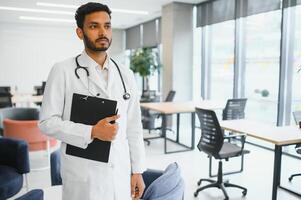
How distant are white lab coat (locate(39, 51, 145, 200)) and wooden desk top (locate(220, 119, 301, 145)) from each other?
191 centimetres

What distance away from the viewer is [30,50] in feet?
32.3

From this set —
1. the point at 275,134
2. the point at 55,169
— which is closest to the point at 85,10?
the point at 55,169

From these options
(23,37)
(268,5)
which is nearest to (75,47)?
(23,37)

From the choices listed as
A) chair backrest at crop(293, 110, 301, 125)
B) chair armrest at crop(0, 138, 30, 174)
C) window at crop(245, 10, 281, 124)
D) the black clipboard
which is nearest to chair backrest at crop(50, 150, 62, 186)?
chair armrest at crop(0, 138, 30, 174)

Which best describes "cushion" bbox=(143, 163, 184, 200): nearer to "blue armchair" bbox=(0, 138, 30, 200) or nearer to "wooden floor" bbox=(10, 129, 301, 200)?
"blue armchair" bbox=(0, 138, 30, 200)

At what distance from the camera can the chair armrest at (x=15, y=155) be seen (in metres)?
2.66

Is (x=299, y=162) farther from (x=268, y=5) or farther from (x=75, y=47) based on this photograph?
(x=75, y=47)

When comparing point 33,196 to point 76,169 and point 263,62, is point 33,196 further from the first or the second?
point 263,62

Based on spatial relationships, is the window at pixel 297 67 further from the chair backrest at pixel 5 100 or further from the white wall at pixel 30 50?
the white wall at pixel 30 50

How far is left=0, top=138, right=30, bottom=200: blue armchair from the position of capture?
247 cm

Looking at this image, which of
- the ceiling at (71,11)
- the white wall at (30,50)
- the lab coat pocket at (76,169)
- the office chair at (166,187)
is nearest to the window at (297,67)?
the ceiling at (71,11)

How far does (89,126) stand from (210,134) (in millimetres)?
2232

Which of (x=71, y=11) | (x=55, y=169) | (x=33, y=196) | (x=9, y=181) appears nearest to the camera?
(x=33, y=196)

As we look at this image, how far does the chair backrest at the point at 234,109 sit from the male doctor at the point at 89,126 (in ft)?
10.9
